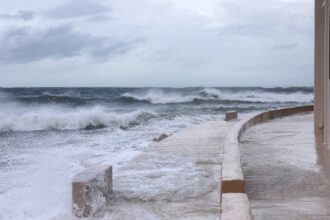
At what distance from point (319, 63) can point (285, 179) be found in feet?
18.5

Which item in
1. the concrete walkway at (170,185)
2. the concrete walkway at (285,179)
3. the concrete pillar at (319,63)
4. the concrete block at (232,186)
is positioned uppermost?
the concrete pillar at (319,63)

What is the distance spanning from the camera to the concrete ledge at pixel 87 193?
17.6 feet

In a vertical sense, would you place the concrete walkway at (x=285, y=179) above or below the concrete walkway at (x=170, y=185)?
above

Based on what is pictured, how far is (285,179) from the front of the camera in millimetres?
6480

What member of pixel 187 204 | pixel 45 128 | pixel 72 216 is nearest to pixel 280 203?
pixel 187 204

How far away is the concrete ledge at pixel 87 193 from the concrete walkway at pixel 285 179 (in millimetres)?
1733

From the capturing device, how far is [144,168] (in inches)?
314

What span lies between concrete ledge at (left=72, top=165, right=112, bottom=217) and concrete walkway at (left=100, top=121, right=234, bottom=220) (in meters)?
0.16

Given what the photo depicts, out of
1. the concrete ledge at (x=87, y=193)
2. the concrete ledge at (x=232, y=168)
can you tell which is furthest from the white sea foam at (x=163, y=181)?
the concrete ledge at (x=87, y=193)

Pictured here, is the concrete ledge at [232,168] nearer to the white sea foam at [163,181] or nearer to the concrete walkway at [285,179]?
the concrete walkway at [285,179]

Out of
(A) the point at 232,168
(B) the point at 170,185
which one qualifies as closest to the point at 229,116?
(B) the point at 170,185

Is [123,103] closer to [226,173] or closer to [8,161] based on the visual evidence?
[8,161]

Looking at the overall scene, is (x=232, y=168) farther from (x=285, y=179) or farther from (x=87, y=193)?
(x=87, y=193)

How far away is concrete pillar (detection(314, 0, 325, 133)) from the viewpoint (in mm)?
11062
